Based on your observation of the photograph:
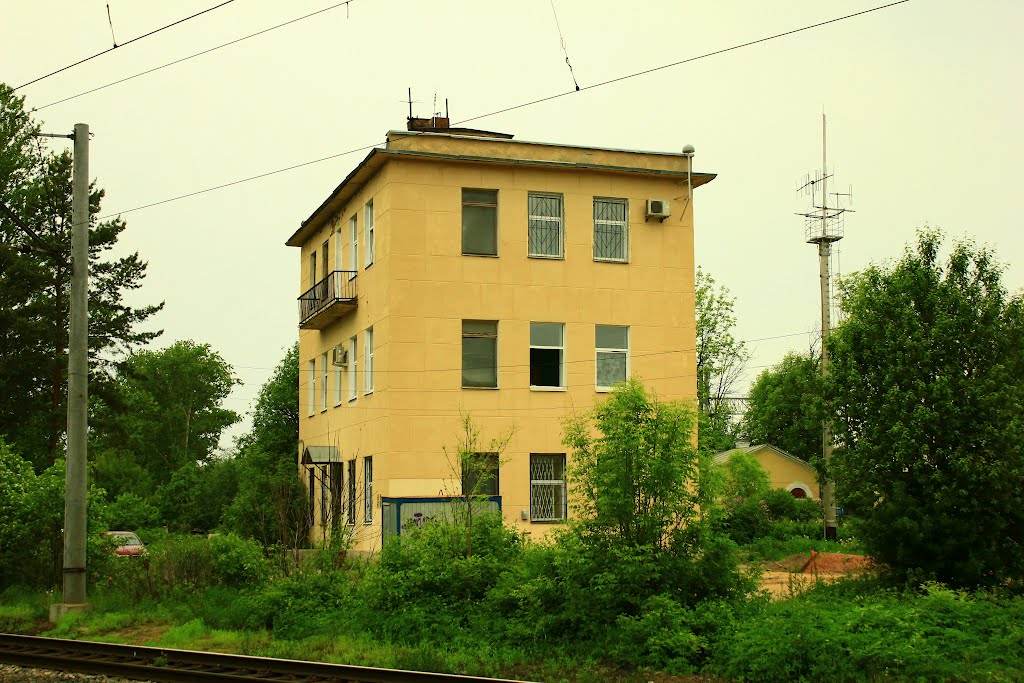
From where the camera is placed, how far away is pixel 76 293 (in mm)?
21156

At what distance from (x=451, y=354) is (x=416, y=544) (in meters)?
12.0

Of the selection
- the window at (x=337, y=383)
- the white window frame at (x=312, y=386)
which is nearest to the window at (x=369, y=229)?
the window at (x=337, y=383)

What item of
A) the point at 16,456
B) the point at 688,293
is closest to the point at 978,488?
the point at 688,293

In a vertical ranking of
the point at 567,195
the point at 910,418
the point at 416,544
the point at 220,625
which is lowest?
the point at 220,625

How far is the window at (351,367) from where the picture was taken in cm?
3403

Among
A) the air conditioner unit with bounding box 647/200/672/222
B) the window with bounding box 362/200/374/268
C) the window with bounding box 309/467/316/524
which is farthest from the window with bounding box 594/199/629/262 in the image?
→ the window with bounding box 309/467/316/524

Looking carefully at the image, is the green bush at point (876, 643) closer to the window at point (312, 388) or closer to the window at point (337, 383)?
the window at point (337, 383)

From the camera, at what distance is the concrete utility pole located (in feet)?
67.7

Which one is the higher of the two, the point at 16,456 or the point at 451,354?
the point at 451,354

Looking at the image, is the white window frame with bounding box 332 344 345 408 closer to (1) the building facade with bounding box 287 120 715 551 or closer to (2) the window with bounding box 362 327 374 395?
(1) the building facade with bounding box 287 120 715 551

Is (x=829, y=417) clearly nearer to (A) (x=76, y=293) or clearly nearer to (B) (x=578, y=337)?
(B) (x=578, y=337)

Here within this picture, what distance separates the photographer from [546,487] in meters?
30.6

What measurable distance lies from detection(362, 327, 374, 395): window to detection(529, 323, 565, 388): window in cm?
445

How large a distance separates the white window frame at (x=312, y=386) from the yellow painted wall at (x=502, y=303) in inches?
285
